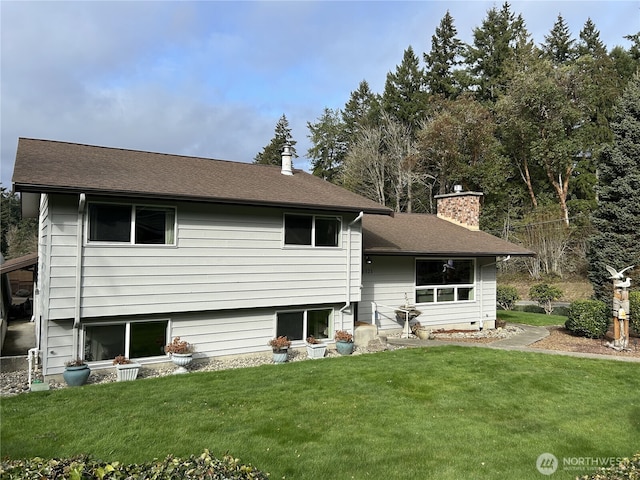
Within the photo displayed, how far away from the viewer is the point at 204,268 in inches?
372

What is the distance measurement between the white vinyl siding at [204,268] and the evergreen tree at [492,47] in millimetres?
32590

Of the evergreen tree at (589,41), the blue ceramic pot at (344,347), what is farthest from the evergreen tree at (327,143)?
the blue ceramic pot at (344,347)

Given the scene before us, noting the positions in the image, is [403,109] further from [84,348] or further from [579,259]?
[84,348]

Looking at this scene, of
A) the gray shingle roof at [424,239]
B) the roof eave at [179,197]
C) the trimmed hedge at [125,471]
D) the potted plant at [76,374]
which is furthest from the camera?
the gray shingle roof at [424,239]

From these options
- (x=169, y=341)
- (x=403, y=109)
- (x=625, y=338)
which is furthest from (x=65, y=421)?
(x=403, y=109)

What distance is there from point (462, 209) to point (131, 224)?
13202 millimetres

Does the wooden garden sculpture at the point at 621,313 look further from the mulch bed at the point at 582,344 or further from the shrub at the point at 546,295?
the shrub at the point at 546,295

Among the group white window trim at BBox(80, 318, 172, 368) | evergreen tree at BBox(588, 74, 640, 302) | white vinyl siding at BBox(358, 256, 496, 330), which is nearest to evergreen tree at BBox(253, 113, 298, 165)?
evergreen tree at BBox(588, 74, 640, 302)

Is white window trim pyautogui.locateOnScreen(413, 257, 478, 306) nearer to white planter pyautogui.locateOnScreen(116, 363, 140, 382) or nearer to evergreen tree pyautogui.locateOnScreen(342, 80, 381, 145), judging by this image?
white planter pyautogui.locateOnScreen(116, 363, 140, 382)

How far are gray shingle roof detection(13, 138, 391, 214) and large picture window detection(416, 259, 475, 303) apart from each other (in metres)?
3.70

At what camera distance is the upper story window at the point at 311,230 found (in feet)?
35.0

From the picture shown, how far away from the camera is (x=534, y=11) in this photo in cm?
3856

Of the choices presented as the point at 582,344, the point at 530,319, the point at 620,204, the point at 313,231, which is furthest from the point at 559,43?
the point at 313,231

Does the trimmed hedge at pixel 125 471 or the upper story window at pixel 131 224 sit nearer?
the trimmed hedge at pixel 125 471
